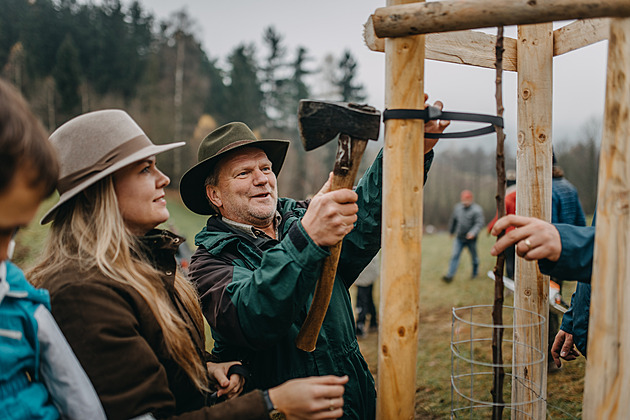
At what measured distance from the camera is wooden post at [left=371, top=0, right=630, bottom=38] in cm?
141

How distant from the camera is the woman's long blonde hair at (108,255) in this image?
161cm

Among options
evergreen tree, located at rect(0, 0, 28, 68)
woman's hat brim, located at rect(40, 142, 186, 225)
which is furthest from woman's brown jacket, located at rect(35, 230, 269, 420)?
evergreen tree, located at rect(0, 0, 28, 68)

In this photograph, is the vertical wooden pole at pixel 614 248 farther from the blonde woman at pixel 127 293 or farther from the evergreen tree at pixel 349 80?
the evergreen tree at pixel 349 80

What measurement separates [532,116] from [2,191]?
86.4 inches

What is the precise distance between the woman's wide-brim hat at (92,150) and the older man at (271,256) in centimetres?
67

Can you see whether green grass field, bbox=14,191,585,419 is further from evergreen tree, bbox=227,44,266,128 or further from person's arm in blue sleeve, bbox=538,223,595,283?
evergreen tree, bbox=227,44,266,128

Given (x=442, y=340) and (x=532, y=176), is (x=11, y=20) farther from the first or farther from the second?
(x=532, y=176)

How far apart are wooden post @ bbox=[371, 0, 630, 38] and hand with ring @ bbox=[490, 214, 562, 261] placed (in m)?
0.67

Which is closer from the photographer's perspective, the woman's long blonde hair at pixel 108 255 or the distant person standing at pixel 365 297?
the woman's long blonde hair at pixel 108 255

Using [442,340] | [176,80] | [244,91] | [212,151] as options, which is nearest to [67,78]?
[176,80]

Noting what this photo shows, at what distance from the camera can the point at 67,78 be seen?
2689cm

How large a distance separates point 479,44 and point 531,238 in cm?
122

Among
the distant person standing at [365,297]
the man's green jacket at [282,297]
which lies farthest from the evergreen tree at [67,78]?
the man's green jacket at [282,297]

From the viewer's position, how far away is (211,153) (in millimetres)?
2539
